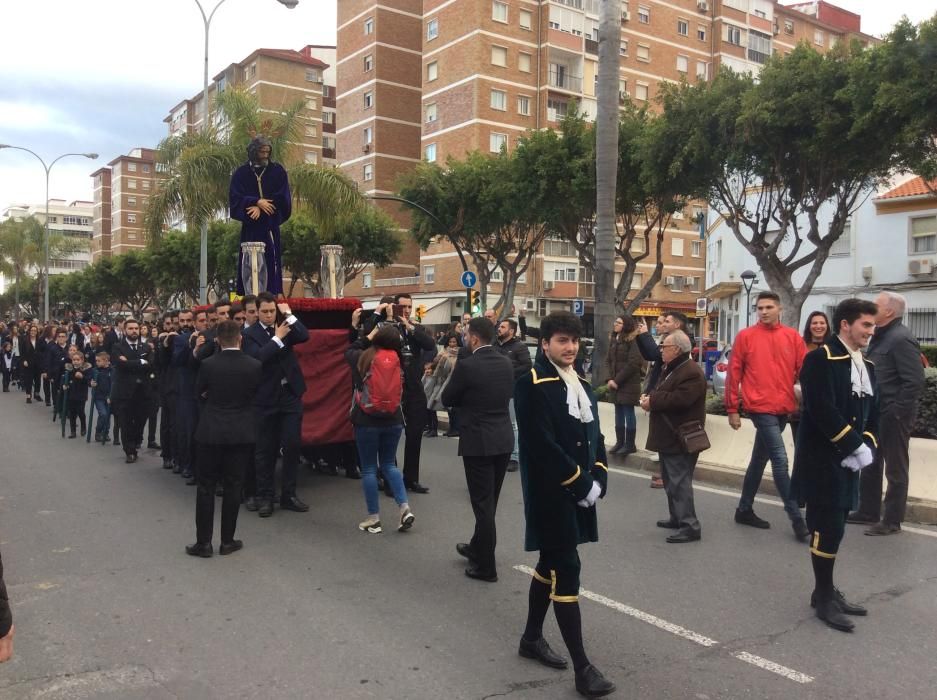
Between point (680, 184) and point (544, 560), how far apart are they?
59.7 ft

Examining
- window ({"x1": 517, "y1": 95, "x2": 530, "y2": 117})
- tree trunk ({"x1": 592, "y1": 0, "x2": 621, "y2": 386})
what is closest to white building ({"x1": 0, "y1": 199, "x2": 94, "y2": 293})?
window ({"x1": 517, "y1": 95, "x2": 530, "y2": 117})

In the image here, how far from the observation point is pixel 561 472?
3691 mm

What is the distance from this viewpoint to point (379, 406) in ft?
20.5

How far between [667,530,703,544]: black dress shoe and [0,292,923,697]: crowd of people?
0.01 meters

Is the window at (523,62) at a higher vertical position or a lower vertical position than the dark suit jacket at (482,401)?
higher

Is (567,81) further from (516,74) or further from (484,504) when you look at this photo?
(484,504)

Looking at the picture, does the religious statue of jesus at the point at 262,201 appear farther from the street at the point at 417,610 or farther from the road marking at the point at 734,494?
the road marking at the point at 734,494

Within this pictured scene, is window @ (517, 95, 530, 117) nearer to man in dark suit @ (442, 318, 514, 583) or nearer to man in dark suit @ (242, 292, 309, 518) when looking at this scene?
man in dark suit @ (242, 292, 309, 518)

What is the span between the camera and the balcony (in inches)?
1939

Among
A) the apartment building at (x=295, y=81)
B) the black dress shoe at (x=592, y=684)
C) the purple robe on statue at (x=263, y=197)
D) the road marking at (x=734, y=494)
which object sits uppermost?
the apartment building at (x=295, y=81)

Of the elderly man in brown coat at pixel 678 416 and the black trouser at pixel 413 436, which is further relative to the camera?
the black trouser at pixel 413 436

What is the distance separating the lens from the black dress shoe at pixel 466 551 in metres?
5.59

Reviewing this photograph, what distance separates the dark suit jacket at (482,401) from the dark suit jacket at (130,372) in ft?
20.4

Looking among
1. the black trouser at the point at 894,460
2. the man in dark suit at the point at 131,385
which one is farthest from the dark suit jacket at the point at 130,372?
the black trouser at the point at 894,460
